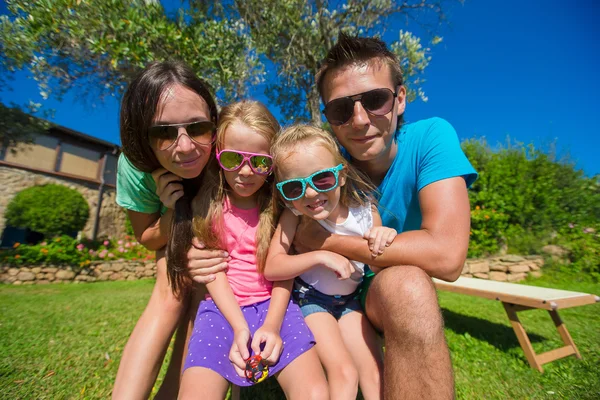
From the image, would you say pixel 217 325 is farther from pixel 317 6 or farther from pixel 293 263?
pixel 317 6

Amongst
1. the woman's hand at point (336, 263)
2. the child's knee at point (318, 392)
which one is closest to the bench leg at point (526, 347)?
the woman's hand at point (336, 263)

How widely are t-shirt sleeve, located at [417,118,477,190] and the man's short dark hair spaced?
0.50 metres

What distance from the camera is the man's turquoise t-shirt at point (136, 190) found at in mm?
2322

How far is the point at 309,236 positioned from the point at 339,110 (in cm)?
92

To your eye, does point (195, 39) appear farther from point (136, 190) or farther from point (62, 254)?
point (62, 254)

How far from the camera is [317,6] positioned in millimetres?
7984

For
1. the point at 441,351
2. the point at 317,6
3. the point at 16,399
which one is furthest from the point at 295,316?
the point at 317,6

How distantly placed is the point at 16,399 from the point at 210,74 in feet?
21.4

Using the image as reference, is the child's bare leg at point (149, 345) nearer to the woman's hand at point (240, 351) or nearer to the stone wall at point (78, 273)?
the woman's hand at point (240, 351)

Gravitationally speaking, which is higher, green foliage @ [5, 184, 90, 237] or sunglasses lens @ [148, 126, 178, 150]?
sunglasses lens @ [148, 126, 178, 150]

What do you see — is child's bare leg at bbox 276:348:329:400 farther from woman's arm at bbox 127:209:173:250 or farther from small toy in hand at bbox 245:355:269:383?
woman's arm at bbox 127:209:173:250

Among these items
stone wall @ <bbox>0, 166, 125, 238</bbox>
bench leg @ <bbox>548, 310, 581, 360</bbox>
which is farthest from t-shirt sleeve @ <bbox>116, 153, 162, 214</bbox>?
stone wall @ <bbox>0, 166, 125, 238</bbox>

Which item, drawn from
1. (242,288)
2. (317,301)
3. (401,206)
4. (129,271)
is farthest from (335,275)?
(129,271)

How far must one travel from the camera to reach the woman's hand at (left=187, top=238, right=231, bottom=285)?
6.75ft
